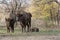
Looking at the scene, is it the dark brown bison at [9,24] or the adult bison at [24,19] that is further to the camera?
the adult bison at [24,19]

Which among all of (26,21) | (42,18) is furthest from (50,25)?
(26,21)

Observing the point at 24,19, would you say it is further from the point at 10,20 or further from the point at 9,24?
the point at 9,24

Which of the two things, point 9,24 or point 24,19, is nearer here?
point 9,24

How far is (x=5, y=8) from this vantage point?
26.6m

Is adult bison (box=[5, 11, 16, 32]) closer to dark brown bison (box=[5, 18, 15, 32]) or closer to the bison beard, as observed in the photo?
dark brown bison (box=[5, 18, 15, 32])

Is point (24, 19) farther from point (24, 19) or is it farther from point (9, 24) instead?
point (9, 24)

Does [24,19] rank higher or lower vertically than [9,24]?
higher

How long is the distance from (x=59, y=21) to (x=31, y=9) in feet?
30.0

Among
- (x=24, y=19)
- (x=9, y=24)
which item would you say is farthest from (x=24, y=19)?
(x=9, y=24)

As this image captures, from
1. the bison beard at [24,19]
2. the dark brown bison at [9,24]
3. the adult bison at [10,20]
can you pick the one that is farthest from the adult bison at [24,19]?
the dark brown bison at [9,24]

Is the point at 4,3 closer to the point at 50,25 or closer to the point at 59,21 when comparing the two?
the point at 50,25

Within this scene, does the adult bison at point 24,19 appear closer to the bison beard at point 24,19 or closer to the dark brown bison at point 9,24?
the bison beard at point 24,19

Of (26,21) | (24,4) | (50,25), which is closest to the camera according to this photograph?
(26,21)

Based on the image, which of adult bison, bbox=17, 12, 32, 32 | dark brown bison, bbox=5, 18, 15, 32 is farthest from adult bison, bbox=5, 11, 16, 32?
adult bison, bbox=17, 12, 32, 32
